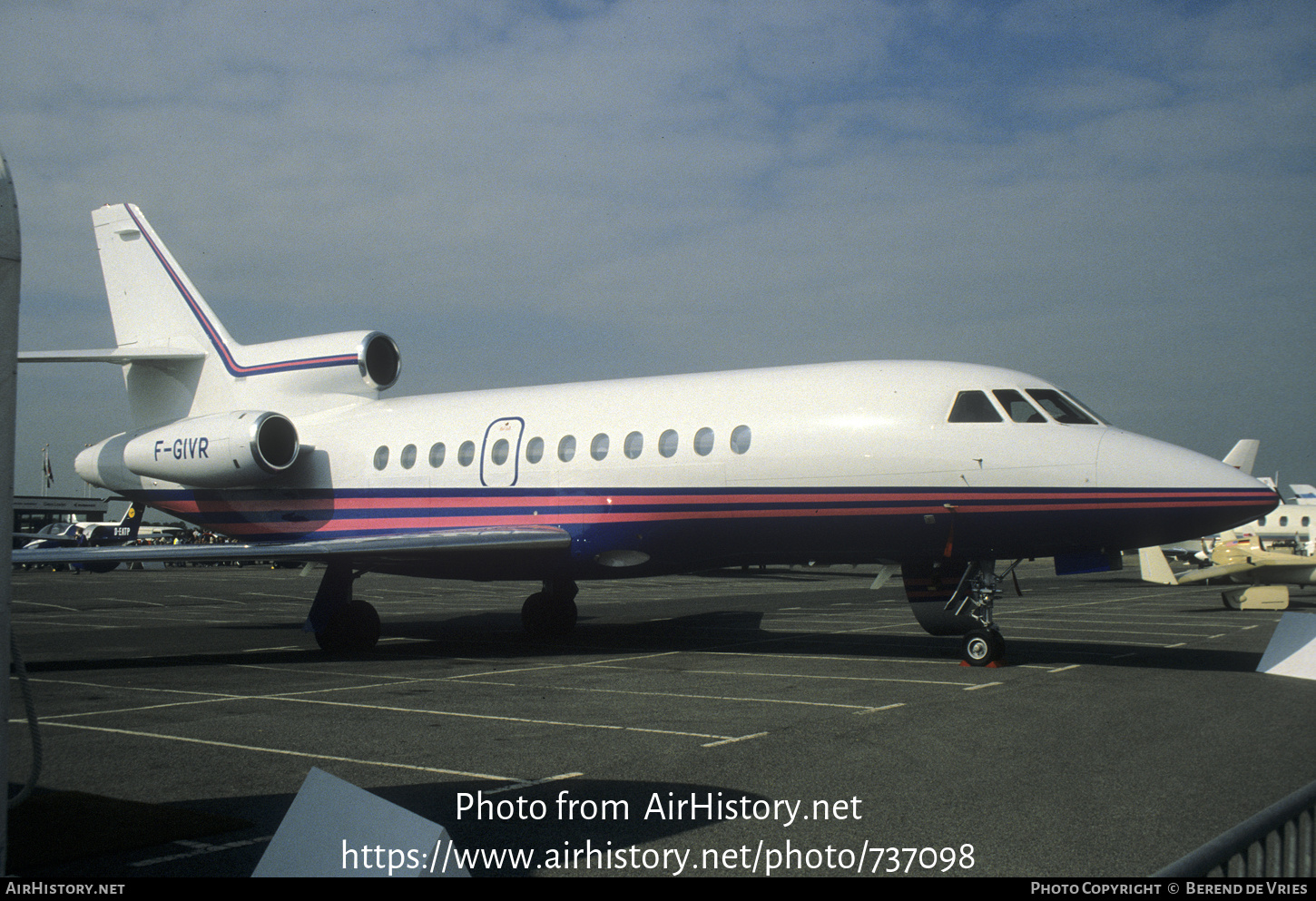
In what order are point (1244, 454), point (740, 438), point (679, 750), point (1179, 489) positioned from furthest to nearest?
point (1244, 454), point (740, 438), point (1179, 489), point (679, 750)

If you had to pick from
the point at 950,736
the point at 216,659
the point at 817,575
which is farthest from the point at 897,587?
the point at 950,736

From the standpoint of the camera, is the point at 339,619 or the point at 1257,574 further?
the point at 1257,574

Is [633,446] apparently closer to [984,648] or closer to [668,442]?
[668,442]

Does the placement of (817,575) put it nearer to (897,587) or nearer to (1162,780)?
(897,587)

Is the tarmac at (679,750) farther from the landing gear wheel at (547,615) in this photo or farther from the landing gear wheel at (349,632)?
the landing gear wheel at (547,615)

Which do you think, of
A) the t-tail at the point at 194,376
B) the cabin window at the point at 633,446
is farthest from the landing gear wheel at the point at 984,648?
the t-tail at the point at 194,376

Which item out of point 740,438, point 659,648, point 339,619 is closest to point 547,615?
A: point 659,648

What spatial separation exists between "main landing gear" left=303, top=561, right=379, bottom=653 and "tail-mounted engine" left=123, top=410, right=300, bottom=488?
8.52 feet

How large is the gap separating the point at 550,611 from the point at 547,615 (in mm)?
96

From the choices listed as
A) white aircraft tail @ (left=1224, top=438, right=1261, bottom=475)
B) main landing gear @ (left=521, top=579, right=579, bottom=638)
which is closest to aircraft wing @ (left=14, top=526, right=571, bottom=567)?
main landing gear @ (left=521, top=579, right=579, bottom=638)

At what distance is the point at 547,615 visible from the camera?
16500mm

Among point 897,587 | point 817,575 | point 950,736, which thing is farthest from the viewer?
point 817,575

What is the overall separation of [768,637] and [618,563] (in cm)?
352

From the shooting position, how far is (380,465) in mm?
15875
